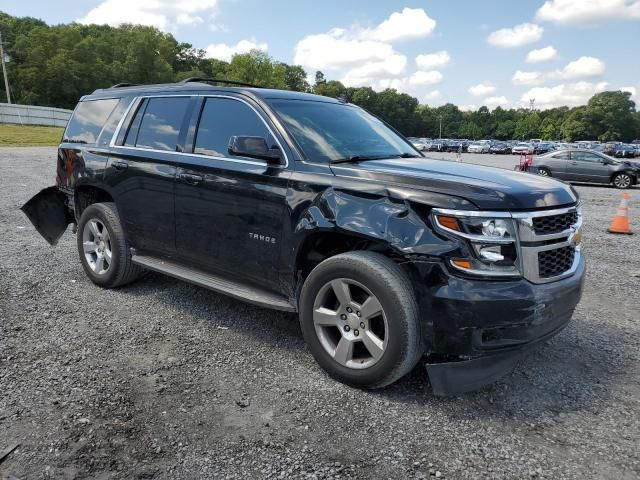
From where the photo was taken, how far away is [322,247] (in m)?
3.66

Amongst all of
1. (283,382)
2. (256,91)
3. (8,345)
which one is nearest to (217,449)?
(283,382)

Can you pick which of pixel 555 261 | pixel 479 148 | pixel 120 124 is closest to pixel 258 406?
pixel 555 261

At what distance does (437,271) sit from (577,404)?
1303 mm

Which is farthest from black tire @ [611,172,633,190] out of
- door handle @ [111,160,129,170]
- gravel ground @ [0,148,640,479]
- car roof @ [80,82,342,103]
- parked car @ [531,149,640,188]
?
door handle @ [111,160,129,170]

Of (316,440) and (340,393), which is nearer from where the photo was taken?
(316,440)

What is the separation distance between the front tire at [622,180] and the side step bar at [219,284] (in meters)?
19.4

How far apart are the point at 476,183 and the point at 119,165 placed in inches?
132

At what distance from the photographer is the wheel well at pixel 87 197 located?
17.6 feet

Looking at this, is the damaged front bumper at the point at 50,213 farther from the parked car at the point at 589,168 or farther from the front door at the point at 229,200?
the parked car at the point at 589,168

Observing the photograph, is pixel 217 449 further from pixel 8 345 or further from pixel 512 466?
pixel 8 345

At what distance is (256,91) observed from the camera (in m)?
4.15

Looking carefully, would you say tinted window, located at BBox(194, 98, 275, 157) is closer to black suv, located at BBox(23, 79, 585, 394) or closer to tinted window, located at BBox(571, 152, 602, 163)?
black suv, located at BBox(23, 79, 585, 394)

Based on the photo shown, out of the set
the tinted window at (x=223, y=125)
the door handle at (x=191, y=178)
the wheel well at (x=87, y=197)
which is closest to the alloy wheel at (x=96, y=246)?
the wheel well at (x=87, y=197)

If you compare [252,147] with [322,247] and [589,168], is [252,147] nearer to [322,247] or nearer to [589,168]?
[322,247]
